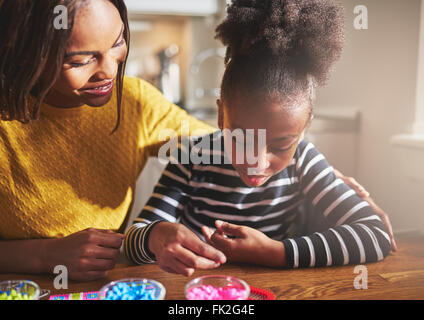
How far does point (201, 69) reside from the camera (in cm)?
246

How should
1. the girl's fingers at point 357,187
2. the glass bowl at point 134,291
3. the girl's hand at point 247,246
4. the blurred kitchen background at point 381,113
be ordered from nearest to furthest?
the glass bowl at point 134,291, the girl's hand at point 247,246, the girl's fingers at point 357,187, the blurred kitchen background at point 381,113

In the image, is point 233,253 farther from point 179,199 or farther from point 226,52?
point 226,52

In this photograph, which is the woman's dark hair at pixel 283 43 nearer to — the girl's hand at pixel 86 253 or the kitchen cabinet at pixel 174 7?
the girl's hand at pixel 86 253

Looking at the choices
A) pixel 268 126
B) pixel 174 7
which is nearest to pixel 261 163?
pixel 268 126

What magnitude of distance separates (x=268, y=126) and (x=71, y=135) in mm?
378

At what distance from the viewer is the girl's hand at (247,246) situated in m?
0.63

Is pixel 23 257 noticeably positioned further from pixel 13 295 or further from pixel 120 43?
pixel 120 43

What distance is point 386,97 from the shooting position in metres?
1.02

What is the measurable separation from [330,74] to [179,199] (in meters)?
0.36

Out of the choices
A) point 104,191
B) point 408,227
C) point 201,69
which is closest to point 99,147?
point 104,191

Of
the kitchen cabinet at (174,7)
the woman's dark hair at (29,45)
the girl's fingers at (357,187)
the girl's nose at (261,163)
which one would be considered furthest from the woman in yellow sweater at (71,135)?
the kitchen cabinet at (174,7)

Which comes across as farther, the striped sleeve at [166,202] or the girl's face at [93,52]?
the striped sleeve at [166,202]

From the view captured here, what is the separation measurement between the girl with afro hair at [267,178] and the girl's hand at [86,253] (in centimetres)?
5
